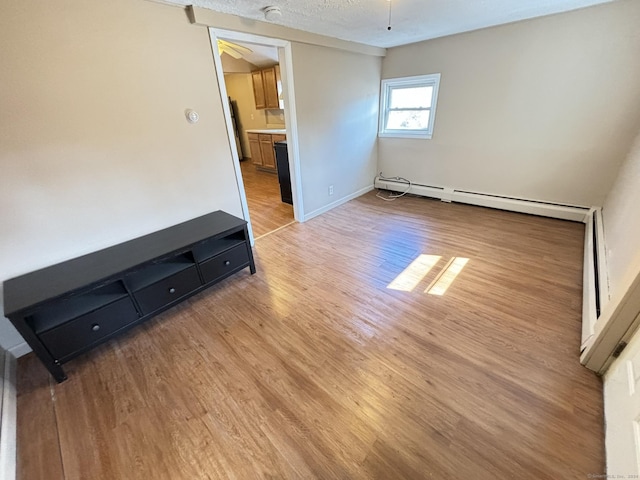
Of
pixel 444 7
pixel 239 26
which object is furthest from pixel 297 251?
pixel 444 7

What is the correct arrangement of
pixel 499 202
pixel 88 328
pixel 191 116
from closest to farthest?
1. pixel 88 328
2. pixel 191 116
3. pixel 499 202

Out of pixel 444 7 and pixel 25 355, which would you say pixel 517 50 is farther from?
pixel 25 355

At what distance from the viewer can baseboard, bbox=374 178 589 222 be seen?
3090mm

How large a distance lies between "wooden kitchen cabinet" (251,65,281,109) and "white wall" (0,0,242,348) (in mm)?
3667

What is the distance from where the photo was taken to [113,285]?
179cm

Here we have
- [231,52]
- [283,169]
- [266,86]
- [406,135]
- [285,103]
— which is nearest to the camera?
[285,103]

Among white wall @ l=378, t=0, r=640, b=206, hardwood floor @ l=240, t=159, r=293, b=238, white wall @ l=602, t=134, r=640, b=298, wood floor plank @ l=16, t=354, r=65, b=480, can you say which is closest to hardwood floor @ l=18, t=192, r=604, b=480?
wood floor plank @ l=16, t=354, r=65, b=480

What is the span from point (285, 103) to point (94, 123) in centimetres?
182

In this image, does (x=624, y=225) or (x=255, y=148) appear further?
(x=255, y=148)

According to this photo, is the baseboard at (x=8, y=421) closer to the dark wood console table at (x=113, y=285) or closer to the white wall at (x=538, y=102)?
the dark wood console table at (x=113, y=285)

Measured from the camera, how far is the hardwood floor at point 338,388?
1.16 m

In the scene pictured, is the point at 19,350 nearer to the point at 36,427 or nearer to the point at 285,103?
the point at 36,427

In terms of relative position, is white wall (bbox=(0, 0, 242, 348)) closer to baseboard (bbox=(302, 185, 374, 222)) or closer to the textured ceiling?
the textured ceiling

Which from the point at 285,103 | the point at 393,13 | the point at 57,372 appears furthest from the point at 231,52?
the point at 57,372
